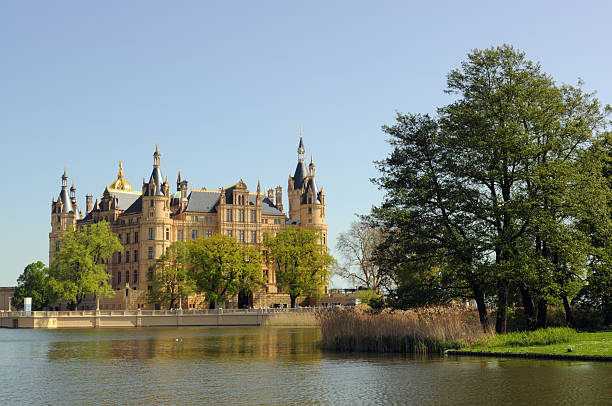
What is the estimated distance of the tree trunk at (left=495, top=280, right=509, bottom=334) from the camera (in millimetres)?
33625

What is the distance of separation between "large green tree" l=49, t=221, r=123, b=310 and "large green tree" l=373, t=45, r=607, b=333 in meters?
65.3

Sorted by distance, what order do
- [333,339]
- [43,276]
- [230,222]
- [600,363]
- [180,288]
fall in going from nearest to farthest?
[600,363]
[333,339]
[180,288]
[43,276]
[230,222]

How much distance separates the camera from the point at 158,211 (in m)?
114

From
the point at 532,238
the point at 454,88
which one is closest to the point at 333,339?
the point at 532,238

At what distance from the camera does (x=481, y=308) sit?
35219 mm

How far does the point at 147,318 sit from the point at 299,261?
2173cm

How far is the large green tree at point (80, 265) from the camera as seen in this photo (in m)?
92.9

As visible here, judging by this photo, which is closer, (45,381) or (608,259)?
(45,381)

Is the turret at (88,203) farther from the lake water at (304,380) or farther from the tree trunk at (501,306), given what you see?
the tree trunk at (501,306)

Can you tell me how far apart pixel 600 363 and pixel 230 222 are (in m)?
94.7

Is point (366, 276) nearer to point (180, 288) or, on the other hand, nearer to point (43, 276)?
point (180, 288)

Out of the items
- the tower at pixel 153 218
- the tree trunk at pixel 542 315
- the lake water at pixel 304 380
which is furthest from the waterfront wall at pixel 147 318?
the tree trunk at pixel 542 315

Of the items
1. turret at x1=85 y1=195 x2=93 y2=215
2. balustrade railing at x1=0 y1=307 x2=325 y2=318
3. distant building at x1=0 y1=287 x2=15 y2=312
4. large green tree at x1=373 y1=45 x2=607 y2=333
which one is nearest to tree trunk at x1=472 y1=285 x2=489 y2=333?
large green tree at x1=373 y1=45 x2=607 y2=333

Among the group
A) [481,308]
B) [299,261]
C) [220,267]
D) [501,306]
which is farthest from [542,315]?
[220,267]
